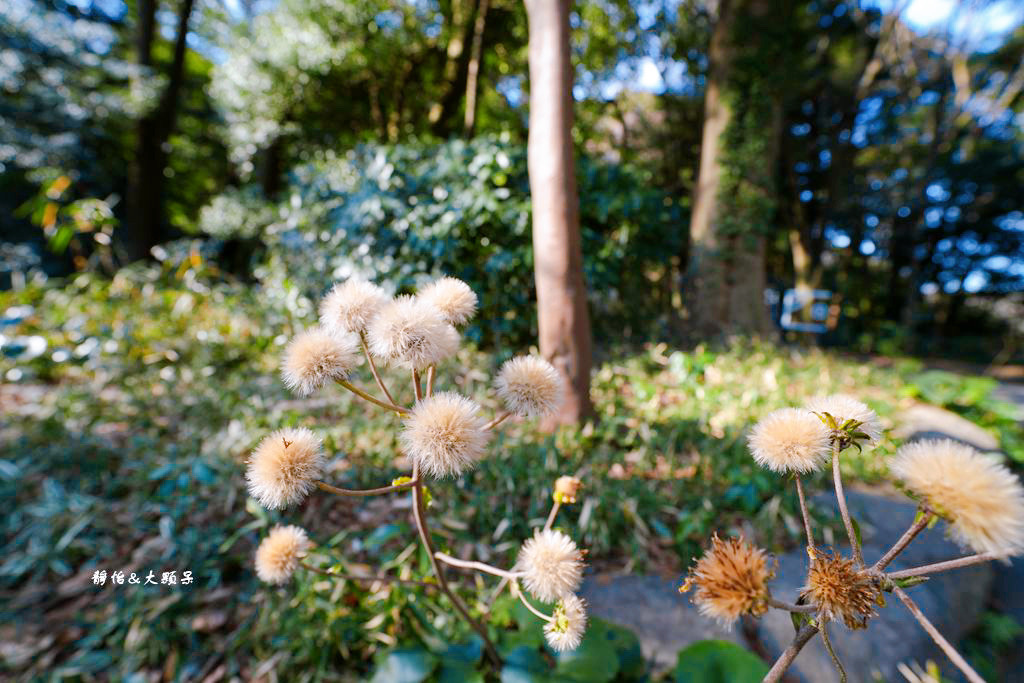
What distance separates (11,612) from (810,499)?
3.60 meters

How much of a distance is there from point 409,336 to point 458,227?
2668mm

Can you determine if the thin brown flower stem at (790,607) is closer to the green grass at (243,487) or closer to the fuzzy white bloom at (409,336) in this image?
the green grass at (243,487)

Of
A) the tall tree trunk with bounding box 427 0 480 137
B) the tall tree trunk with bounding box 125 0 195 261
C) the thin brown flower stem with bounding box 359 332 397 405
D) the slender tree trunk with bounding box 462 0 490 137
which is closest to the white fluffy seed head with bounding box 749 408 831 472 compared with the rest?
the thin brown flower stem with bounding box 359 332 397 405

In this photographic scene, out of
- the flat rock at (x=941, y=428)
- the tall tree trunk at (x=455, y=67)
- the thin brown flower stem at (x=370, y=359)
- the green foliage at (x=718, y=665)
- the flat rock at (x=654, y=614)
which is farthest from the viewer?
the tall tree trunk at (x=455, y=67)

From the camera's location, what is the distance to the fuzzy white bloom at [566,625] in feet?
2.22

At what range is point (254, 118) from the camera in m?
5.67

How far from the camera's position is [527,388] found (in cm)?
75

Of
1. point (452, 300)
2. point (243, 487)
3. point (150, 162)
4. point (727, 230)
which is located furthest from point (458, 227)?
point (150, 162)

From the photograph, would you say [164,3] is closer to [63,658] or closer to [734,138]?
[734,138]

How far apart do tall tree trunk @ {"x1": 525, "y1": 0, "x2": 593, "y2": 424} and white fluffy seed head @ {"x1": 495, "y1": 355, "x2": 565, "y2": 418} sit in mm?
1566

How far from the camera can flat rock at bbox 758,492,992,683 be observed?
57.1 inches

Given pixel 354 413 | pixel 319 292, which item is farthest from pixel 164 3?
pixel 354 413

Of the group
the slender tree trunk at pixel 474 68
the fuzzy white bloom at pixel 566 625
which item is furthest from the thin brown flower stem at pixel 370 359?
the slender tree trunk at pixel 474 68

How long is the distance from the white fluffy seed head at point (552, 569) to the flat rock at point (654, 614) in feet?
2.70
